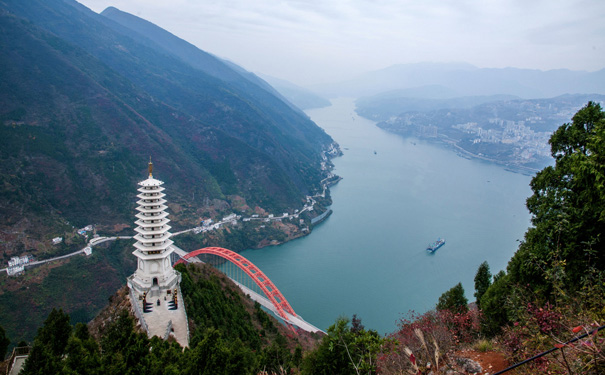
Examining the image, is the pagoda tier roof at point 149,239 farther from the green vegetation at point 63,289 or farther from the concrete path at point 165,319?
the green vegetation at point 63,289

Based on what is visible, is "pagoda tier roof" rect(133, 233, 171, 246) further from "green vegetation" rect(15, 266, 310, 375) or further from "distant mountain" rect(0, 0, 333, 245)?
"distant mountain" rect(0, 0, 333, 245)

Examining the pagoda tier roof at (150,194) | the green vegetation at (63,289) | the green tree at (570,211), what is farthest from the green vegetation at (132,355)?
the green vegetation at (63,289)

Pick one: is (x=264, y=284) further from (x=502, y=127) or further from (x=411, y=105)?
(x=411, y=105)

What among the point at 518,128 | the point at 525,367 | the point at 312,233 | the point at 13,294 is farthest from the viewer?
the point at 518,128

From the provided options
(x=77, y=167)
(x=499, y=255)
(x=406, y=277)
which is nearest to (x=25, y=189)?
(x=77, y=167)

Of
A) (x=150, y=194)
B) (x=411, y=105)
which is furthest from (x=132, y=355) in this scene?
(x=411, y=105)

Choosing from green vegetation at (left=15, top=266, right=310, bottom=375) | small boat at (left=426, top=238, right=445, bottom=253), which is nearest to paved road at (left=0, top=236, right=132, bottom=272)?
green vegetation at (left=15, top=266, right=310, bottom=375)

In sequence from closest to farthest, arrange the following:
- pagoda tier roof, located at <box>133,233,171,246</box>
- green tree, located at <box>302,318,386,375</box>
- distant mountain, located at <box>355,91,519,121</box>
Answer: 1. green tree, located at <box>302,318,386,375</box>
2. pagoda tier roof, located at <box>133,233,171,246</box>
3. distant mountain, located at <box>355,91,519,121</box>

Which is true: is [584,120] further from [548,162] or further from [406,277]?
[548,162]
